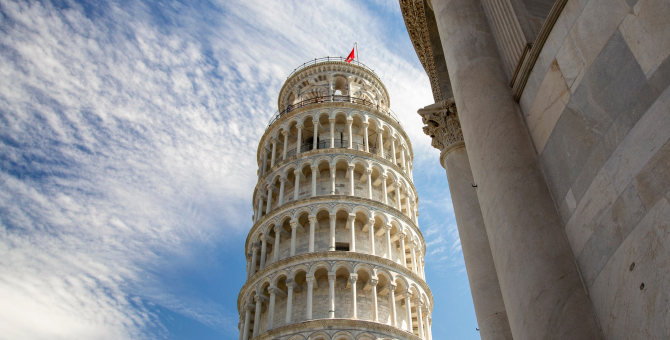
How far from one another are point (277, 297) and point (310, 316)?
2855 millimetres

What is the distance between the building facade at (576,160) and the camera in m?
4.60

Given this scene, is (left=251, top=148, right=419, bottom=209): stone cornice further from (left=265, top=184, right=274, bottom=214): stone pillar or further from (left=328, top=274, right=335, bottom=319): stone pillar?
(left=328, top=274, right=335, bottom=319): stone pillar

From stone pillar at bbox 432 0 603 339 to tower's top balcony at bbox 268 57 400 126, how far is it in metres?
29.9

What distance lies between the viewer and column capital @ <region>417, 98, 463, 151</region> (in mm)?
10930

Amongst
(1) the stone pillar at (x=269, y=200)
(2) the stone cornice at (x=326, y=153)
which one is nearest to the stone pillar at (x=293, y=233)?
(1) the stone pillar at (x=269, y=200)

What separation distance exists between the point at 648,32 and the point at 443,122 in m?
6.33

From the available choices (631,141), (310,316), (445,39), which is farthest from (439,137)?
(310,316)

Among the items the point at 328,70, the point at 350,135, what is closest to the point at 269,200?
the point at 350,135

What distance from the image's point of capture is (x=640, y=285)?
455cm

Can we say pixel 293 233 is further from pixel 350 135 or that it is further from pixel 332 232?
pixel 350 135

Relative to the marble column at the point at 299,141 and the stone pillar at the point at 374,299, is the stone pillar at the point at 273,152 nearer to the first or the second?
the marble column at the point at 299,141

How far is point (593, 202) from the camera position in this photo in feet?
17.4

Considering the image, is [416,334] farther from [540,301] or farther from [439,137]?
[540,301]

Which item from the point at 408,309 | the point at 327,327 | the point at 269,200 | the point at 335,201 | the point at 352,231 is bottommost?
the point at 327,327
